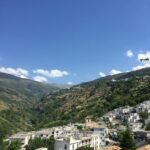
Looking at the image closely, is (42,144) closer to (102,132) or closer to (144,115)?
(102,132)

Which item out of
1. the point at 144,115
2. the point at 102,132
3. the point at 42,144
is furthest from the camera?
the point at 144,115

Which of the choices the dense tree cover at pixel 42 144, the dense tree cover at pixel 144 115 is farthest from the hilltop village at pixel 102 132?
the dense tree cover at pixel 42 144

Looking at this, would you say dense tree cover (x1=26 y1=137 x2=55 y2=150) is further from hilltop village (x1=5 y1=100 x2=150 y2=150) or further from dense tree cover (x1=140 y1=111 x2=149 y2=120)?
dense tree cover (x1=140 y1=111 x2=149 y2=120)

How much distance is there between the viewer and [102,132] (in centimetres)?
10419

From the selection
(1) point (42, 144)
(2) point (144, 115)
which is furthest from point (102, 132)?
(2) point (144, 115)

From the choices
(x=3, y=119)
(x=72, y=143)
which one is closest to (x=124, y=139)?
(x=72, y=143)

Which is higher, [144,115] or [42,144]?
[144,115]

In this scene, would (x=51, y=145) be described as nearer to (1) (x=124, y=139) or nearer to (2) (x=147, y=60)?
(1) (x=124, y=139)

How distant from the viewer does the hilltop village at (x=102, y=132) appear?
87938mm

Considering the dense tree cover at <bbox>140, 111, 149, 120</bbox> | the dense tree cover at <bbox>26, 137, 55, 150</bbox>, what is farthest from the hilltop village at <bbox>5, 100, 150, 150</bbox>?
the dense tree cover at <bbox>26, 137, 55, 150</bbox>

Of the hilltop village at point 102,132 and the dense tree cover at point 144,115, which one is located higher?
the dense tree cover at point 144,115

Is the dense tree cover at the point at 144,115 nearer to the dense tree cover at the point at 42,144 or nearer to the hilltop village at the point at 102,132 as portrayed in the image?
the hilltop village at the point at 102,132

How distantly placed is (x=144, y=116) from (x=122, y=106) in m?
30.2

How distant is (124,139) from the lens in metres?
69.4
